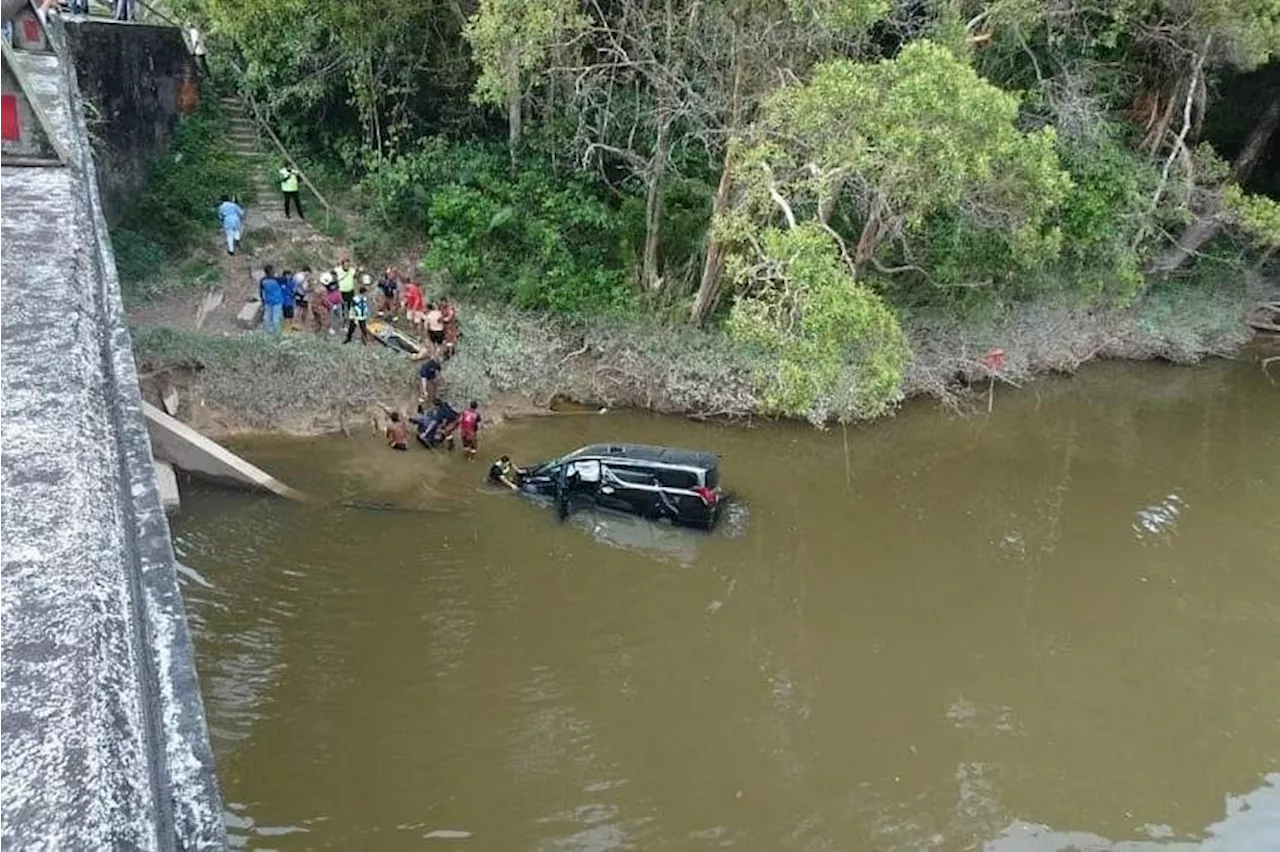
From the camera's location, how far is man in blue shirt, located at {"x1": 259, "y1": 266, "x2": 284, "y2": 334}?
16.0 meters

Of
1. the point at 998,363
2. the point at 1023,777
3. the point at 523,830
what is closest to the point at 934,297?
the point at 998,363

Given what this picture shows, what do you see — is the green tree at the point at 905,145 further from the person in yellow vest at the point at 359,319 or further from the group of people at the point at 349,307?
the person in yellow vest at the point at 359,319

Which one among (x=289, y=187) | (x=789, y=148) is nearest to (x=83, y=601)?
(x=789, y=148)

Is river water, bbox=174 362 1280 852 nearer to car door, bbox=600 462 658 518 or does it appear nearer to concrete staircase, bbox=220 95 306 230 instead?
car door, bbox=600 462 658 518

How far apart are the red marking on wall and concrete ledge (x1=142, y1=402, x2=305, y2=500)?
19.3 feet

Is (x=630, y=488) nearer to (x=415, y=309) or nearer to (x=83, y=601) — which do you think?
(x=415, y=309)

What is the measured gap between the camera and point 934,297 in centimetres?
1881

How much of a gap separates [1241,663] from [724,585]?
5.56 metres

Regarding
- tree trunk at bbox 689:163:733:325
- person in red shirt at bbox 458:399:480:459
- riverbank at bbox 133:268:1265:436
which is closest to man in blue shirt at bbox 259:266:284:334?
riverbank at bbox 133:268:1265:436

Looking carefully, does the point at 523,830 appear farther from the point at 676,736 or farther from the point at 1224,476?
the point at 1224,476

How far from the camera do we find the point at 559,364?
17.0 m

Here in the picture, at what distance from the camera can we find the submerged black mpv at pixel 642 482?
12.8 meters

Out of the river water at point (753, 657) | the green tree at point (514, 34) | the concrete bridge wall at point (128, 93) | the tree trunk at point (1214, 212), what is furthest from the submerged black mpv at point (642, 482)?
the tree trunk at point (1214, 212)

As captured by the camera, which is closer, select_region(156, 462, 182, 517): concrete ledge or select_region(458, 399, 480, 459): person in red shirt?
select_region(156, 462, 182, 517): concrete ledge
